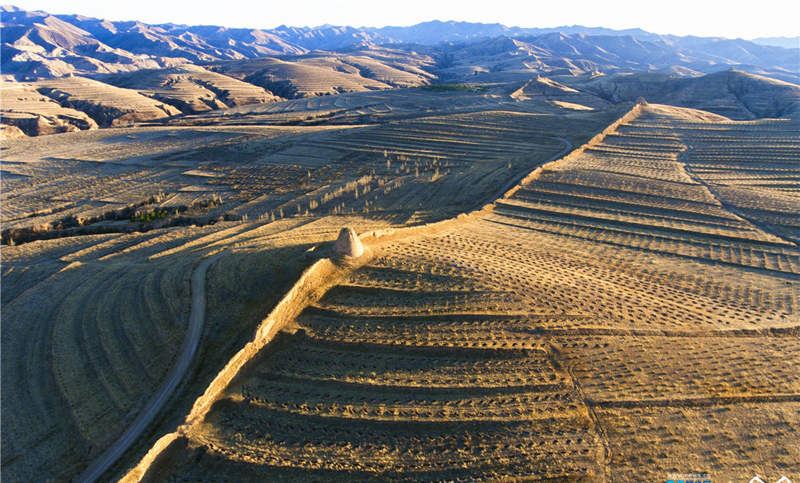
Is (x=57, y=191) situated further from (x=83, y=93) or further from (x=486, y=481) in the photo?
(x=83, y=93)

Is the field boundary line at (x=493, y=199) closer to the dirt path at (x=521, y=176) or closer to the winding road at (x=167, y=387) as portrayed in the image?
the dirt path at (x=521, y=176)

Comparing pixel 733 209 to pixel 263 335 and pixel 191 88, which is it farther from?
pixel 191 88

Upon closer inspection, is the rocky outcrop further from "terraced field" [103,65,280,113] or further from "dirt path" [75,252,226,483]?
"terraced field" [103,65,280,113]

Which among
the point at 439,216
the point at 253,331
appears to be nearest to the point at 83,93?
the point at 439,216

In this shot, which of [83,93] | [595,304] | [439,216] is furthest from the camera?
[83,93]

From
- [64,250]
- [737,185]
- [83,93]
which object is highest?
[83,93]

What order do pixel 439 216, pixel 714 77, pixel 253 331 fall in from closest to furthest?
pixel 253 331 → pixel 439 216 → pixel 714 77

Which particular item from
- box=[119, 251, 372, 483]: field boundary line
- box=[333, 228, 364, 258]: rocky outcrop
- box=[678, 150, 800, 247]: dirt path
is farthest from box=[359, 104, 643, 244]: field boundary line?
box=[678, 150, 800, 247]: dirt path
